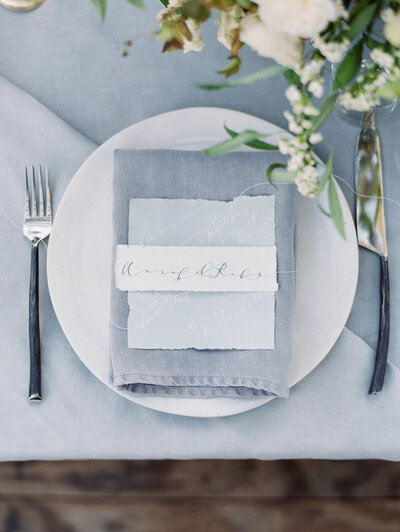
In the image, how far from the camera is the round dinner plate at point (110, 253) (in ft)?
2.24

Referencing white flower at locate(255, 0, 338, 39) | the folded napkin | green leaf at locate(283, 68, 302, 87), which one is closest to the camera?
white flower at locate(255, 0, 338, 39)

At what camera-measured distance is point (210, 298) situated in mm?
667

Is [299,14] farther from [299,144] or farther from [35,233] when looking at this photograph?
[35,233]

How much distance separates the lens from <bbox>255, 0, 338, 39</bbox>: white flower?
394 millimetres

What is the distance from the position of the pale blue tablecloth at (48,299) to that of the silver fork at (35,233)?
2cm

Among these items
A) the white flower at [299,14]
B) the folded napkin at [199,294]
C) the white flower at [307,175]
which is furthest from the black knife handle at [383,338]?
the white flower at [299,14]

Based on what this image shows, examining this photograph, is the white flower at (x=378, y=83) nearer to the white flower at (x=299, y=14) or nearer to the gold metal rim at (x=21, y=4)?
the white flower at (x=299, y=14)

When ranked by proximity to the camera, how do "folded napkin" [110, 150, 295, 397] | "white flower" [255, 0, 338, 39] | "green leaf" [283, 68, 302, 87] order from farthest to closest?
"folded napkin" [110, 150, 295, 397] < "green leaf" [283, 68, 302, 87] < "white flower" [255, 0, 338, 39]

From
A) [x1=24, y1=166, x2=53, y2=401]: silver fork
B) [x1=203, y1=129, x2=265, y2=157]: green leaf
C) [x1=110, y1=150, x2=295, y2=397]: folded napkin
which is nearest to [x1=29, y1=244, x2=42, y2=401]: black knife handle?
[x1=24, y1=166, x2=53, y2=401]: silver fork

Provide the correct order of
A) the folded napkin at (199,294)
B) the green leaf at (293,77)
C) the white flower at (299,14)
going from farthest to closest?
1. the folded napkin at (199,294)
2. the green leaf at (293,77)
3. the white flower at (299,14)

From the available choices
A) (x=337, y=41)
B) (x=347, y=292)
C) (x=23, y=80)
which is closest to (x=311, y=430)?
(x=347, y=292)

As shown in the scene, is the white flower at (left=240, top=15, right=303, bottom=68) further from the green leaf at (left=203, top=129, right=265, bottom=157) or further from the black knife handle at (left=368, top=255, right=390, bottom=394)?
the black knife handle at (left=368, top=255, right=390, bottom=394)

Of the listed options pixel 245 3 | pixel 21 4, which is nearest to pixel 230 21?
pixel 245 3

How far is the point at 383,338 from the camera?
0.70 metres
